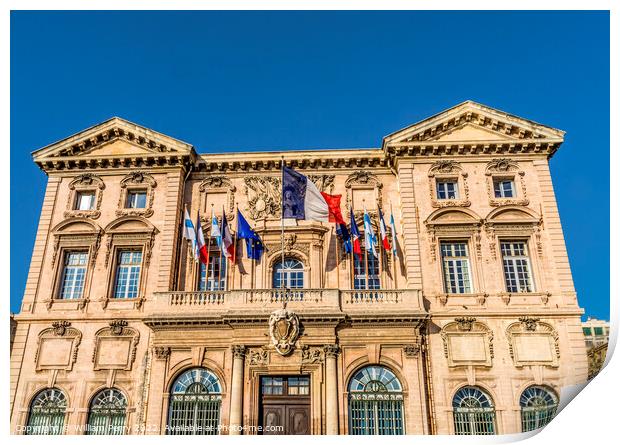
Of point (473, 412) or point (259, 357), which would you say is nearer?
point (473, 412)

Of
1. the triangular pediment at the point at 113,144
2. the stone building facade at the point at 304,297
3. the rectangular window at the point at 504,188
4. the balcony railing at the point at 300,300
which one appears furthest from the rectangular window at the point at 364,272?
the triangular pediment at the point at 113,144

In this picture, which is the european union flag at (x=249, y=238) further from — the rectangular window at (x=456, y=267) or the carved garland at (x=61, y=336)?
the rectangular window at (x=456, y=267)

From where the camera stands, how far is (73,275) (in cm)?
2355

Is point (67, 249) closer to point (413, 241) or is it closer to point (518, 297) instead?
point (413, 241)

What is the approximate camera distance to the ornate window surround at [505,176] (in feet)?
77.2

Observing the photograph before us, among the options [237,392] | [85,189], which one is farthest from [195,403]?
[85,189]

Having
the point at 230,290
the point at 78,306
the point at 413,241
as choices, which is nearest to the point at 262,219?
the point at 230,290

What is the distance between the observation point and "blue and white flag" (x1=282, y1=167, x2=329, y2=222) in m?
22.1

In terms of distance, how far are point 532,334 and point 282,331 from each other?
30.7 ft

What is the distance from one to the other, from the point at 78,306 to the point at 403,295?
42.1 ft

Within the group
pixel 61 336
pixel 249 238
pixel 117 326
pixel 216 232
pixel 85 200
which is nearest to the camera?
pixel 117 326

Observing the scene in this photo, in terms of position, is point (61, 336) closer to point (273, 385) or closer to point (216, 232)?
point (216, 232)

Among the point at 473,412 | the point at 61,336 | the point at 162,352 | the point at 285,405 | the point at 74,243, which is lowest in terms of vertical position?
the point at 473,412

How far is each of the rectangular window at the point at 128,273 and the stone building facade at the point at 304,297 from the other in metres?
0.07
